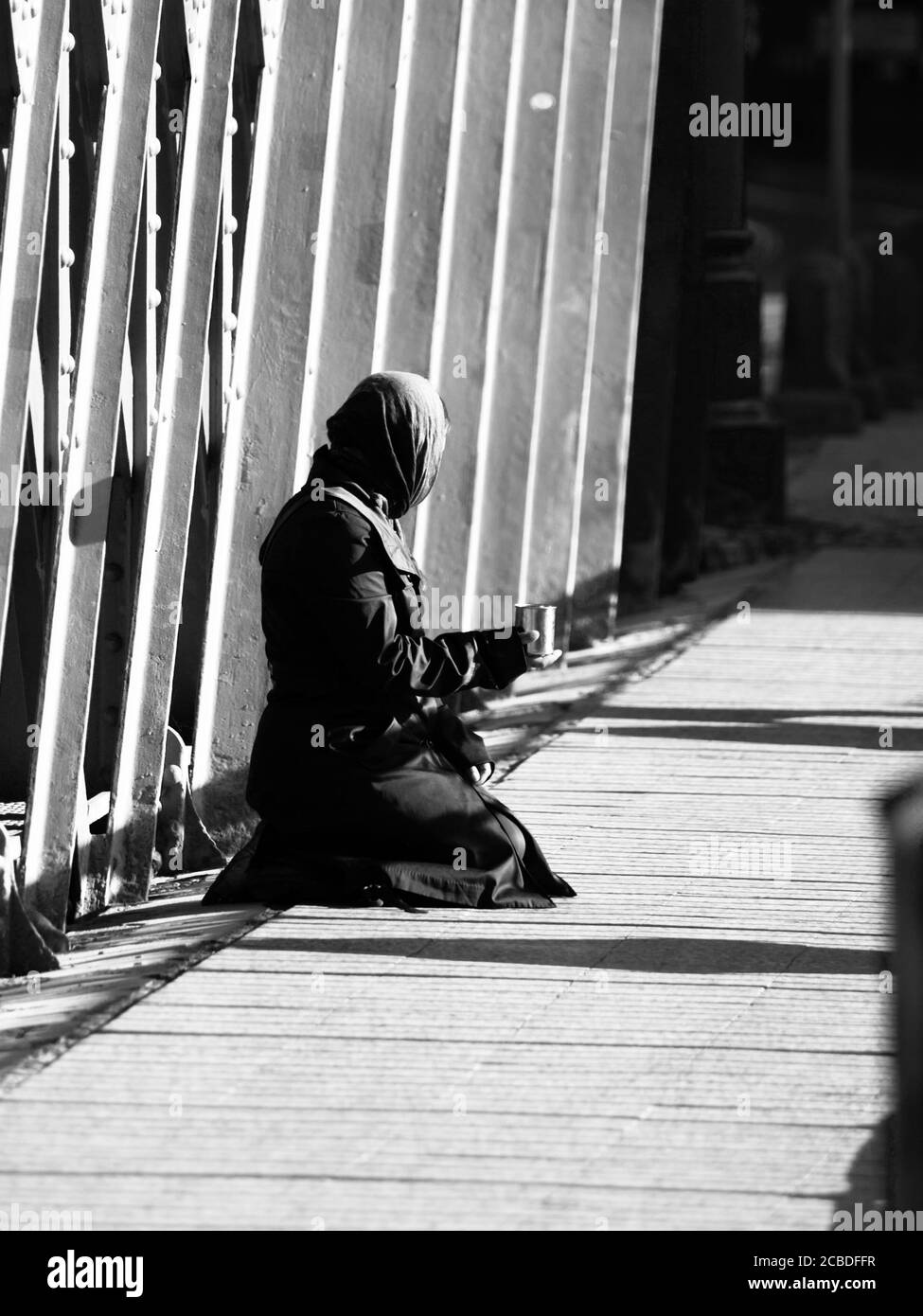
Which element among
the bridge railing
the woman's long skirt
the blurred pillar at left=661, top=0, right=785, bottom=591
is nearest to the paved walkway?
the woman's long skirt

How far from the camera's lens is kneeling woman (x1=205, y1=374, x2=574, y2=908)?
5.90 m

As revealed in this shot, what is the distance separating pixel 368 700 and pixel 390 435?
0.72 metres

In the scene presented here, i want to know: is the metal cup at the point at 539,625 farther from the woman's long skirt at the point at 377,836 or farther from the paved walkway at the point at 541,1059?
the paved walkway at the point at 541,1059

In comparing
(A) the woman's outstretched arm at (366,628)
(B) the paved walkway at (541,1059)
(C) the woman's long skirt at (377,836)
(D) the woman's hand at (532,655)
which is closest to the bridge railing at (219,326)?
(C) the woman's long skirt at (377,836)

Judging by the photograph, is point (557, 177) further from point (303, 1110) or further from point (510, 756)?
point (303, 1110)

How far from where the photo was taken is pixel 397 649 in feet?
19.4

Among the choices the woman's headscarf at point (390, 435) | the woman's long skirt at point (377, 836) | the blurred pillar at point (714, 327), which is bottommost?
the woman's long skirt at point (377, 836)

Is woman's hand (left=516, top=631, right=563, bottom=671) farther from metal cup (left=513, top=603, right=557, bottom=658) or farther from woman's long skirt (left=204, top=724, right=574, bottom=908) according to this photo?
woman's long skirt (left=204, top=724, right=574, bottom=908)

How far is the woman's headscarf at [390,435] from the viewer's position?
235 inches

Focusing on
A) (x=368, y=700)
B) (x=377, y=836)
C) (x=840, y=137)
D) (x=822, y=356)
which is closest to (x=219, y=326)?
(x=368, y=700)

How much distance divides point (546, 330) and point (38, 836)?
471cm

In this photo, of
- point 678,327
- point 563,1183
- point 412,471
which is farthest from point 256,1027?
point 678,327

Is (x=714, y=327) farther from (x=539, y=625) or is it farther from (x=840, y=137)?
(x=840, y=137)

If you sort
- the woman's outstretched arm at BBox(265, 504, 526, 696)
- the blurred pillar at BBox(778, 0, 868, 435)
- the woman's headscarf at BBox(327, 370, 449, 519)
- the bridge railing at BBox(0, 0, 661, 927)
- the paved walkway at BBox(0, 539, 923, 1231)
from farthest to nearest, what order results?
the blurred pillar at BBox(778, 0, 868, 435) < the bridge railing at BBox(0, 0, 661, 927) < the woman's headscarf at BBox(327, 370, 449, 519) < the woman's outstretched arm at BBox(265, 504, 526, 696) < the paved walkway at BBox(0, 539, 923, 1231)
